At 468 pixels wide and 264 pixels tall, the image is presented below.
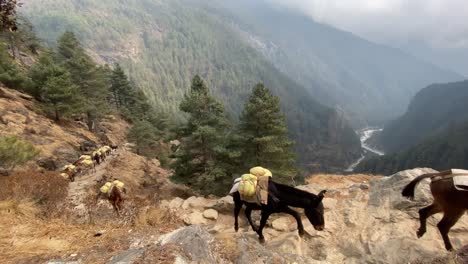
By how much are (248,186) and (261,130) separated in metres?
14.1

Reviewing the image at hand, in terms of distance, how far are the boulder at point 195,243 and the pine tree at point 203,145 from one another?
14.0 m

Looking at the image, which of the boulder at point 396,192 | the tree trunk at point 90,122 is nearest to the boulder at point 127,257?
the boulder at point 396,192

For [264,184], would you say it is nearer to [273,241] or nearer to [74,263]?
[273,241]

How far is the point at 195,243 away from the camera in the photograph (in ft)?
19.7

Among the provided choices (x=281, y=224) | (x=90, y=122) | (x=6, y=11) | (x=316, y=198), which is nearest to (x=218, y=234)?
(x=316, y=198)

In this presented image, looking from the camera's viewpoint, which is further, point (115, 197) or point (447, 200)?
point (115, 197)

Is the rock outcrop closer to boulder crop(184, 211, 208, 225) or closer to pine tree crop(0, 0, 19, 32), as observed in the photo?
boulder crop(184, 211, 208, 225)

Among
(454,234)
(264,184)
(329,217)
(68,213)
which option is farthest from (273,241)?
(68,213)

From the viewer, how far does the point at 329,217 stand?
11109 mm

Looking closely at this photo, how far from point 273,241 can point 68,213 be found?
6.63 m

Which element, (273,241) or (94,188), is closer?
(273,241)

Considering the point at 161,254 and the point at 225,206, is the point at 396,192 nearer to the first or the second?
the point at 225,206

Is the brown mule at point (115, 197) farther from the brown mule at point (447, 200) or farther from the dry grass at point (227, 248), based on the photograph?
the brown mule at point (447, 200)

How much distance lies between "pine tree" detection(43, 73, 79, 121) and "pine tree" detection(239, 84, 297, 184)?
22596mm
